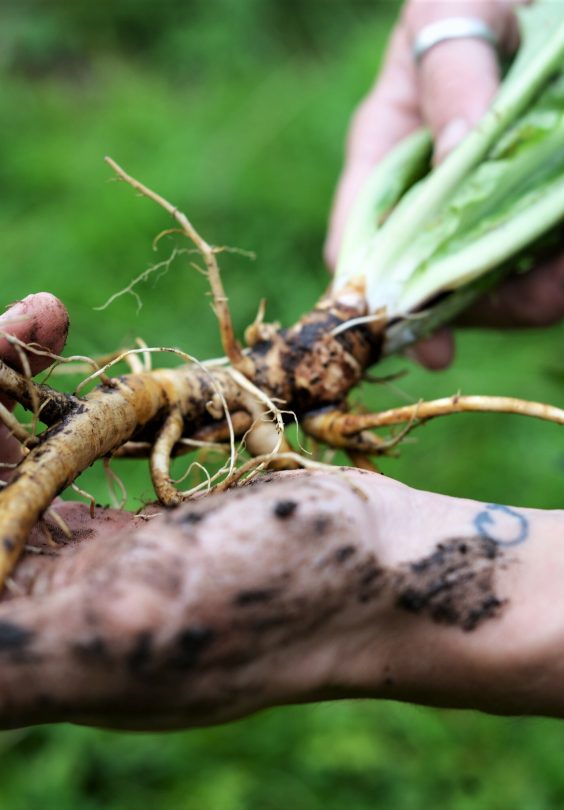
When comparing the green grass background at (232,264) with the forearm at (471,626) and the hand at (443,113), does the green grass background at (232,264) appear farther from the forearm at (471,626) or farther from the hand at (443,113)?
the forearm at (471,626)

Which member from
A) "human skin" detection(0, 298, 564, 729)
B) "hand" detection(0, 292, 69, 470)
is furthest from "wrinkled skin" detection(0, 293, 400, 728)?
"hand" detection(0, 292, 69, 470)

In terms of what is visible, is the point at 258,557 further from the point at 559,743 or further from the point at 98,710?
the point at 559,743

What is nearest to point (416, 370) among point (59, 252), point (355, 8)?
point (59, 252)

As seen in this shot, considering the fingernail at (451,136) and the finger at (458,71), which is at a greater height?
the finger at (458,71)

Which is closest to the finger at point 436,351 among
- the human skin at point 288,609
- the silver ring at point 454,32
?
the silver ring at point 454,32

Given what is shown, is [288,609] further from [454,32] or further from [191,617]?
[454,32]

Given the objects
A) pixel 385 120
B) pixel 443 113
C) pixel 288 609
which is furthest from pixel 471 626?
→ pixel 385 120

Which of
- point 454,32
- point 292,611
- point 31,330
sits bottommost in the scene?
point 292,611
